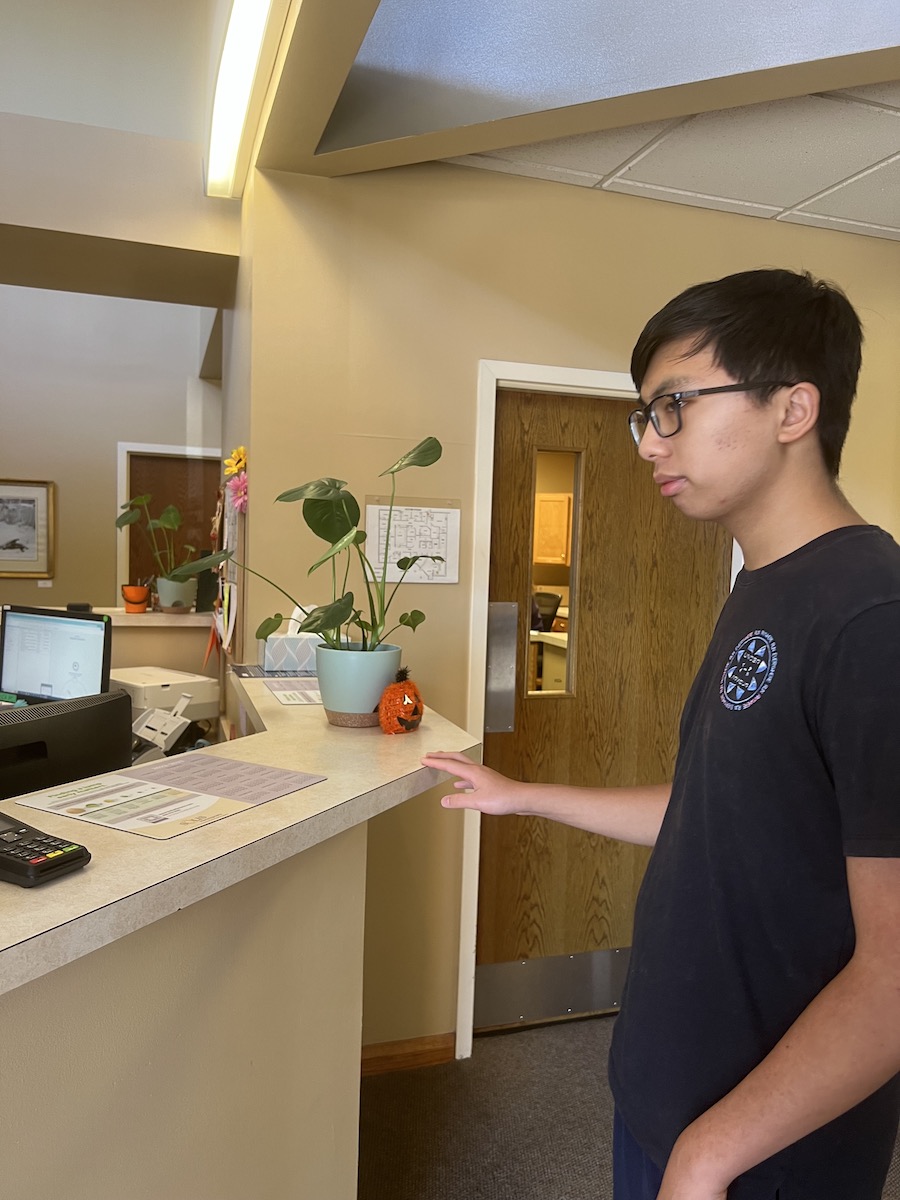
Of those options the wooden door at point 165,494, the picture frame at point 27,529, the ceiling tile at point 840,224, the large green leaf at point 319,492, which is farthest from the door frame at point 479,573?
the picture frame at point 27,529

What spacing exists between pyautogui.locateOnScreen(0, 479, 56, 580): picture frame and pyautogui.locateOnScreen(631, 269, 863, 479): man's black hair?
512cm

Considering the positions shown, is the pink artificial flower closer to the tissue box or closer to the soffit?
the tissue box

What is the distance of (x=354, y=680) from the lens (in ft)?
5.16

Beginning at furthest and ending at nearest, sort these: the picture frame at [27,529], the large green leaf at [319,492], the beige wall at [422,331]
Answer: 1. the picture frame at [27,529]
2. the beige wall at [422,331]
3. the large green leaf at [319,492]

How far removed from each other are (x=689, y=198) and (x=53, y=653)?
239cm

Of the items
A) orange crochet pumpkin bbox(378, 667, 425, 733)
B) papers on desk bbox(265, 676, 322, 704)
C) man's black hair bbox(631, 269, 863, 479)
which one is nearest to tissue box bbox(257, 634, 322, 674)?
papers on desk bbox(265, 676, 322, 704)

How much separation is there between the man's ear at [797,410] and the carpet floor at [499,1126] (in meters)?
1.97

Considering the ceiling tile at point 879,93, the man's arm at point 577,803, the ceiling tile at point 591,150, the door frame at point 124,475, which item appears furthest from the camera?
the door frame at point 124,475

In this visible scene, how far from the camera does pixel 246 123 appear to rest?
7.20 ft

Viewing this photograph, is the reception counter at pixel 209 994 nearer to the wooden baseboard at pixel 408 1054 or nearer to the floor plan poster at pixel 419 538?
the floor plan poster at pixel 419 538

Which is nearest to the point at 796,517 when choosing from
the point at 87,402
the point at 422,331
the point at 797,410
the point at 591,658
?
the point at 797,410

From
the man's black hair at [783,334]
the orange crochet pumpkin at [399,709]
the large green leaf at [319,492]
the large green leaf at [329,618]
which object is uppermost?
the man's black hair at [783,334]

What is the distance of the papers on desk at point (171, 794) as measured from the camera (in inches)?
40.8

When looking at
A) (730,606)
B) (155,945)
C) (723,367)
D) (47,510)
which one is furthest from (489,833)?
(47,510)
